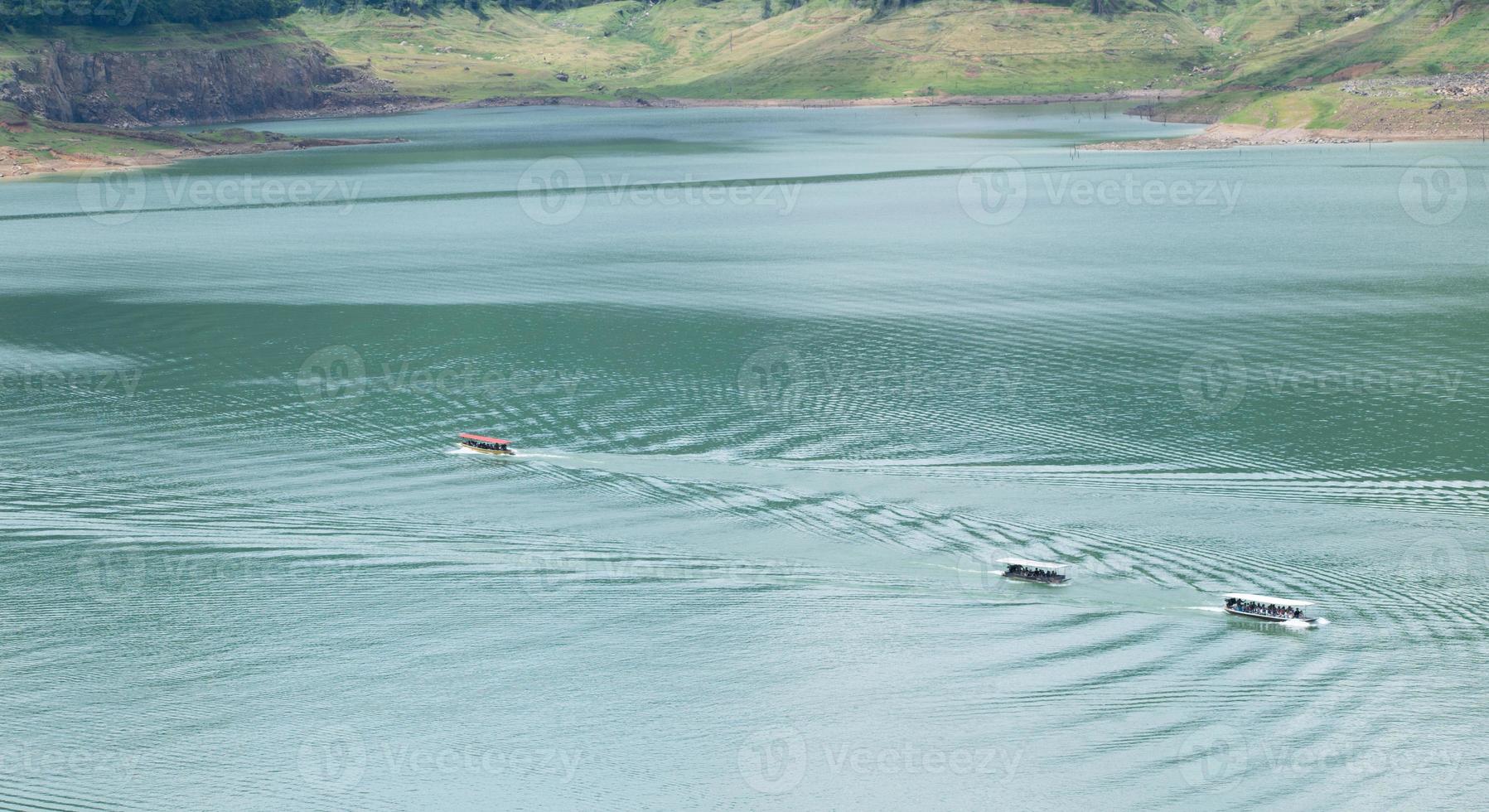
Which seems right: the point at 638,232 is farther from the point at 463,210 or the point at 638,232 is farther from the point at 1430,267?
the point at 1430,267

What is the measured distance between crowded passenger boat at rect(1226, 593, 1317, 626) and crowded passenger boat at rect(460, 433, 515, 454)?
40042mm

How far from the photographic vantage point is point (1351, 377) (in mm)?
94062

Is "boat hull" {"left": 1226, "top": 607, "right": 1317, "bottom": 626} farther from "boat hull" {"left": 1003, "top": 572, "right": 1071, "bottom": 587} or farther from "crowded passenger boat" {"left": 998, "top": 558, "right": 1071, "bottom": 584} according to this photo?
"crowded passenger boat" {"left": 998, "top": 558, "right": 1071, "bottom": 584}

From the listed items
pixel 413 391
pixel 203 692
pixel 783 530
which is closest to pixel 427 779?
pixel 203 692

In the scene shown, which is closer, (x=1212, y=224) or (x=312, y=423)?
(x=312, y=423)

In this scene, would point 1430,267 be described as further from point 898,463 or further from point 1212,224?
point 898,463

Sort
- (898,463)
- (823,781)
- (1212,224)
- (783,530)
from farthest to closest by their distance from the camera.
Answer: (1212,224), (898,463), (783,530), (823,781)

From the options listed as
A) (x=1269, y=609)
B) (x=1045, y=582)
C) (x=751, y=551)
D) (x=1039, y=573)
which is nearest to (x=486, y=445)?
(x=751, y=551)

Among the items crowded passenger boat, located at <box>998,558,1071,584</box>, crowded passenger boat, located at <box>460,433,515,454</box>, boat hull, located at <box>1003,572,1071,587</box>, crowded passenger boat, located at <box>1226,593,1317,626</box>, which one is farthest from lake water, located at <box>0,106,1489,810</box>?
crowded passenger boat, located at <box>460,433,515,454</box>

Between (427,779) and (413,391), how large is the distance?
164ft

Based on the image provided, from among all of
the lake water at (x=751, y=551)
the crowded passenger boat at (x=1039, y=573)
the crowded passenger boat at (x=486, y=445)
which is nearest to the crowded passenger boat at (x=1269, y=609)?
the lake water at (x=751, y=551)

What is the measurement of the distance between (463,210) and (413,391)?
10539cm

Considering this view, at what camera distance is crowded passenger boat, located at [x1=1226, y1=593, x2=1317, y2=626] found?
5819 centimetres

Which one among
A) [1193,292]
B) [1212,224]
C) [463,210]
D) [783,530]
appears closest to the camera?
[783,530]
